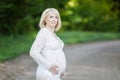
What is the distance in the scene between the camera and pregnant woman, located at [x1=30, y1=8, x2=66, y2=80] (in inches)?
236

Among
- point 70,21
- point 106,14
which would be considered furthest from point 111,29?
point 70,21

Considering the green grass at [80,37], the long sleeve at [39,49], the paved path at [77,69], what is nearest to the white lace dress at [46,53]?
the long sleeve at [39,49]

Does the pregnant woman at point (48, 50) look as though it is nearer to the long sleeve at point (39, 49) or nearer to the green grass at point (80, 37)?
the long sleeve at point (39, 49)

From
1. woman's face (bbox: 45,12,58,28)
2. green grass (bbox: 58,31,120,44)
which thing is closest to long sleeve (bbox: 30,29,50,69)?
woman's face (bbox: 45,12,58,28)

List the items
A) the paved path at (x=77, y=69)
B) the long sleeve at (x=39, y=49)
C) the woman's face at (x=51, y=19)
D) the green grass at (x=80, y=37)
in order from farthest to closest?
the green grass at (x=80, y=37) < the paved path at (x=77, y=69) < the woman's face at (x=51, y=19) < the long sleeve at (x=39, y=49)

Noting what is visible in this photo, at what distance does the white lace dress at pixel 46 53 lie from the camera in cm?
599

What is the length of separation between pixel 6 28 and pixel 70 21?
2214 cm

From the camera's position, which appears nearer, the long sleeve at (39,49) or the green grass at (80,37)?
the long sleeve at (39,49)

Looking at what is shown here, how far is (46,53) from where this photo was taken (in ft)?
20.0

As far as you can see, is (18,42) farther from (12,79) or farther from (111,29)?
(111,29)

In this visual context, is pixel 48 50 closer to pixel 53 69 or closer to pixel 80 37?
pixel 53 69

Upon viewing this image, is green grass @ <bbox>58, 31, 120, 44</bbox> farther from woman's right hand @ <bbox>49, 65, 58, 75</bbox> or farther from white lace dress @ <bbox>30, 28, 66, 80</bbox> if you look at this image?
woman's right hand @ <bbox>49, 65, 58, 75</bbox>

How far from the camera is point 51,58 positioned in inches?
239

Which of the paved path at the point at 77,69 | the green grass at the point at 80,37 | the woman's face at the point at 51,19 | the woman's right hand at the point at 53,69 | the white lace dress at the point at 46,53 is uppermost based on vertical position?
the green grass at the point at 80,37
